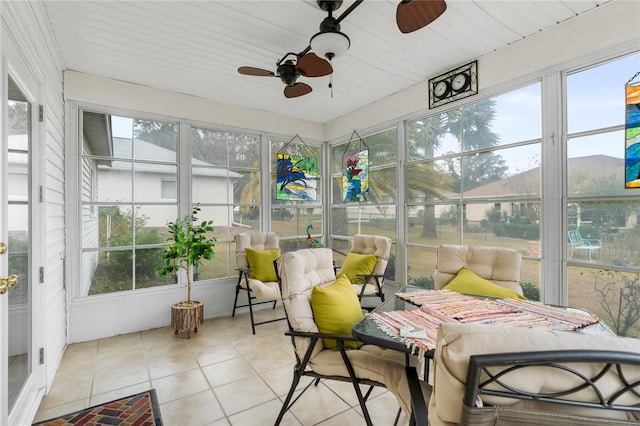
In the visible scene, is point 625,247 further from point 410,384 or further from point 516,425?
point 516,425

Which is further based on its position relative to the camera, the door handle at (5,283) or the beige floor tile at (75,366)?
the beige floor tile at (75,366)

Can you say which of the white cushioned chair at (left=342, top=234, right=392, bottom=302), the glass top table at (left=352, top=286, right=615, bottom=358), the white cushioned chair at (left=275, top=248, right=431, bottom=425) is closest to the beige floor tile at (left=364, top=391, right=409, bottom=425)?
the white cushioned chair at (left=275, top=248, right=431, bottom=425)

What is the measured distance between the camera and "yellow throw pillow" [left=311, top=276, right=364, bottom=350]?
1753 mm

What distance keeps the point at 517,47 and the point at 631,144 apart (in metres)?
1.20

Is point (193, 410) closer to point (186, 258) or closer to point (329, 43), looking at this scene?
point (186, 258)

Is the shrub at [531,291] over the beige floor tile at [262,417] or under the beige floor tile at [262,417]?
over

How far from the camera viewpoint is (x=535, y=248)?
107 inches

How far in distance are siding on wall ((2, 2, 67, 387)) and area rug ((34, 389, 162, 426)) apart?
49 cm

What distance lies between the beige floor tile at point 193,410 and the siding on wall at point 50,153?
103 cm

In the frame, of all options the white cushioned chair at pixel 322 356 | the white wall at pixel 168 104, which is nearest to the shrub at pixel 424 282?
the white cushioned chair at pixel 322 356

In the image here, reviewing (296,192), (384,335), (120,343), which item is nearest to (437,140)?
(296,192)

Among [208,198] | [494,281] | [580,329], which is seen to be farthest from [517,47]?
[208,198]

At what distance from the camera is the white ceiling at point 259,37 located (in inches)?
87.9

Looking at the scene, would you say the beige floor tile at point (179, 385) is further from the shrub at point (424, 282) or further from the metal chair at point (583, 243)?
the metal chair at point (583, 243)
